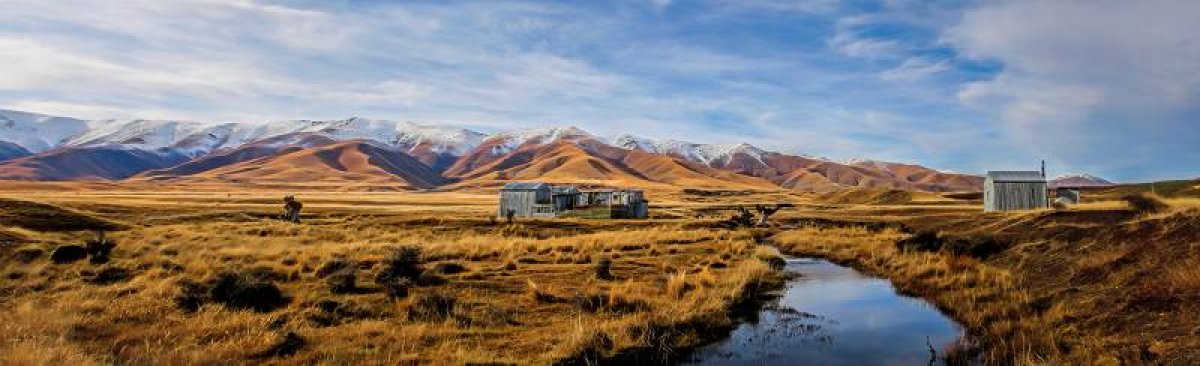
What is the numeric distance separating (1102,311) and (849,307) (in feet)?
20.4

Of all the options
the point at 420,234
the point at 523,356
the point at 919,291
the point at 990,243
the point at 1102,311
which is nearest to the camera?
the point at 523,356

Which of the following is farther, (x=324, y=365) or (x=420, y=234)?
(x=420, y=234)

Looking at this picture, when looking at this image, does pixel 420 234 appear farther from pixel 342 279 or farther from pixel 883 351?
pixel 883 351

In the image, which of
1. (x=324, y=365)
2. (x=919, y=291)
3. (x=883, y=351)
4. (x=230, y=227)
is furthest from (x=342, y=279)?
(x=230, y=227)

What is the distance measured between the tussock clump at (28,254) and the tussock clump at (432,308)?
1338 cm

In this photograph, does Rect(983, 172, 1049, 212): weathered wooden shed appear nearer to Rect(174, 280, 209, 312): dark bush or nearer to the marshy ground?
the marshy ground

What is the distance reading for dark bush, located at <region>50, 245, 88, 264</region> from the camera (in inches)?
841

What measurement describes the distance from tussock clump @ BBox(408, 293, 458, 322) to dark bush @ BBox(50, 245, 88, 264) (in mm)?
12768

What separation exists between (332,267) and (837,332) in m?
14.3

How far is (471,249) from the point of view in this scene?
2906 centimetres

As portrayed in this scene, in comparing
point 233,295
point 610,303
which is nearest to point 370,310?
point 233,295

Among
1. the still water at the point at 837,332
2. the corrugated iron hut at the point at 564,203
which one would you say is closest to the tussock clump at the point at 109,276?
the still water at the point at 837,332

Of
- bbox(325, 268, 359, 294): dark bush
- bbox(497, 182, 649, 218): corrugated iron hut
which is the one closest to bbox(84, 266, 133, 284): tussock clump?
bbox(325, 268, 359, 294): dark bush

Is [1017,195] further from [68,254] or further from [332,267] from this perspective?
[68,254]
